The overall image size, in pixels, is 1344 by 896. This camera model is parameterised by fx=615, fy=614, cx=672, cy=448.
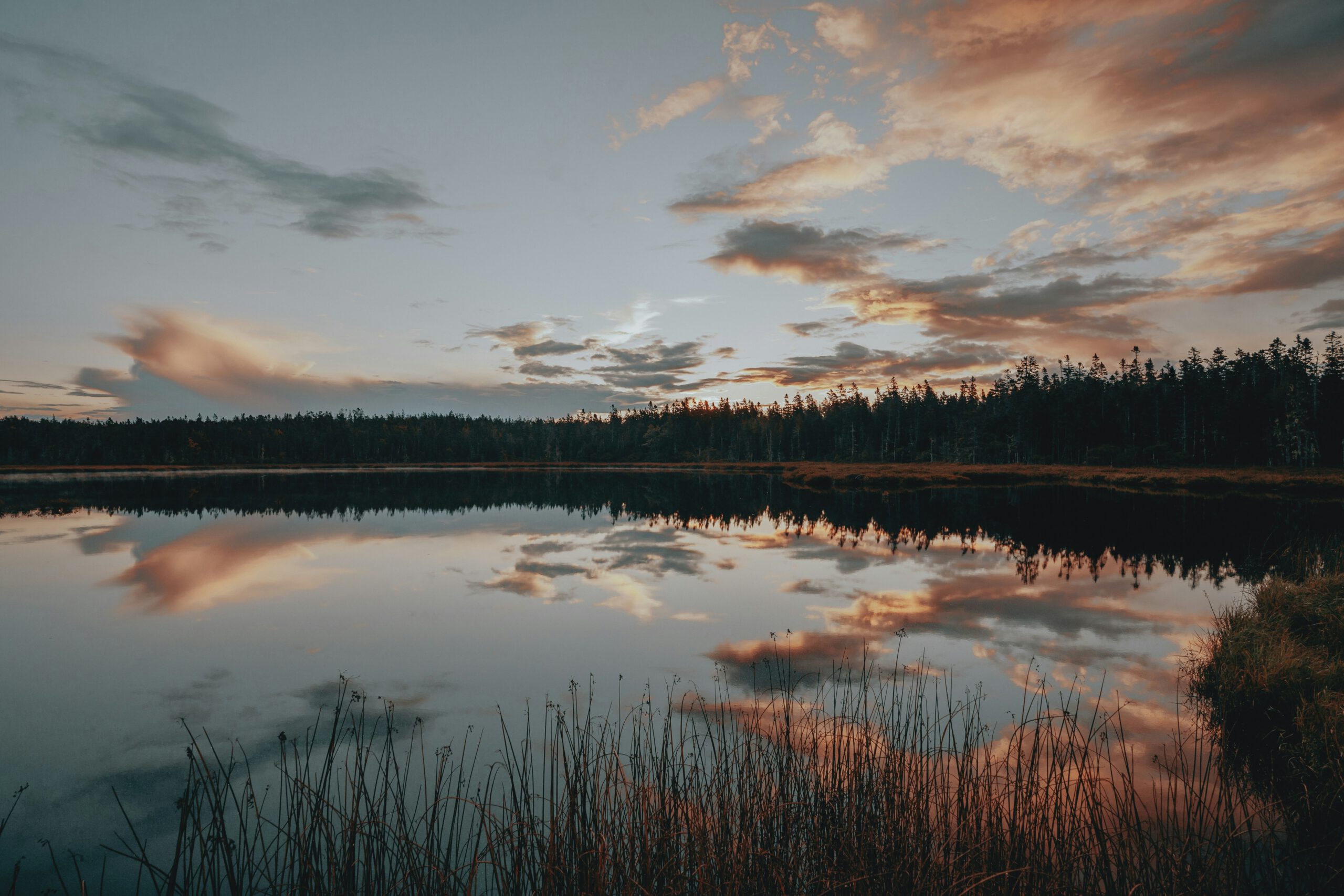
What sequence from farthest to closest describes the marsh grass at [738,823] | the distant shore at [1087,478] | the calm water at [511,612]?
the distant shore at [1087,478] < the calm water at [511,612] < the marsh grass at [738,823]

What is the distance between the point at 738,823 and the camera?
6266mm

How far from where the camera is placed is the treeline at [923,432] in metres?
80.4

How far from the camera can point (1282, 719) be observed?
9031mm

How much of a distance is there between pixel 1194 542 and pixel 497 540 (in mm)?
32936

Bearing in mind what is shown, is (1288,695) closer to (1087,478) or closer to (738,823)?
(738,823)

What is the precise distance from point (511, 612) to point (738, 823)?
458 inches

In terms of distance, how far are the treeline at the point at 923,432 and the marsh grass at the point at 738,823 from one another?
3806 inches

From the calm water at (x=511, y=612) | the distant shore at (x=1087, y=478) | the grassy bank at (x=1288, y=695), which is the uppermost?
the distant shore at (x=1087, y=478)

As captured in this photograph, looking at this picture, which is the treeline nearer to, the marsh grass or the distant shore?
the distant shore

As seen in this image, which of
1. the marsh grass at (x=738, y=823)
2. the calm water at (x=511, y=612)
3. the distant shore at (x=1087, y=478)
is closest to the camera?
the marsh grass at (x=738, y=823)

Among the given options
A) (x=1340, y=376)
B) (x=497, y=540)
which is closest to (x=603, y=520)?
(x=497, y=540)

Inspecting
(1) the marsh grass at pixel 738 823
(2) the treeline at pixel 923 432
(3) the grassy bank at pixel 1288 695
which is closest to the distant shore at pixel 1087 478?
(2) the treeline at pixel 923 432

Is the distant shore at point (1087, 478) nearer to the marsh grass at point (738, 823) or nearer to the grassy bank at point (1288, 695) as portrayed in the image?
the grassy bank at point (1288, 695)

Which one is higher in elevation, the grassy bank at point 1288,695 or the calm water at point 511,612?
the grassy bank at point 1288,695
